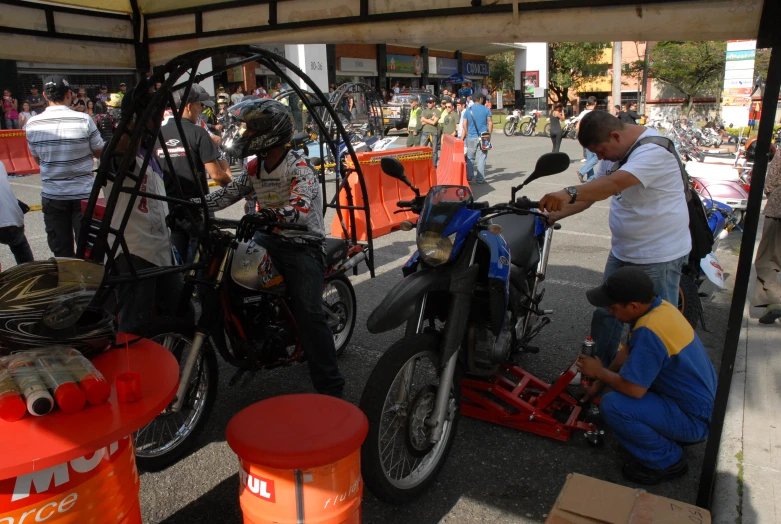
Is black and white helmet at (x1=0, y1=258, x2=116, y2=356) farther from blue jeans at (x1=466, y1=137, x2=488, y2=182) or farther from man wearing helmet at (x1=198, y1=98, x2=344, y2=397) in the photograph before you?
blue jeans at (x1=466, y1=137, x2=488, y2=182)

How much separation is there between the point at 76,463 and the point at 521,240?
2.85 meters

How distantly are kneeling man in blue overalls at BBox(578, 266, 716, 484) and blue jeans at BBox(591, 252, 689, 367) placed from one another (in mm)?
611

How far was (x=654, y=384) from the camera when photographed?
3.21 meters

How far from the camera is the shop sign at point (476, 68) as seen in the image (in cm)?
4488

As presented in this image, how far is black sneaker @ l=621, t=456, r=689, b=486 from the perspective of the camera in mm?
3168

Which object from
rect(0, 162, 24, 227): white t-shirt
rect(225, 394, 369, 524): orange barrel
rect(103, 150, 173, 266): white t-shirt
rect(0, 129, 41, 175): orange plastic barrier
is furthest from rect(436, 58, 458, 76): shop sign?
rect(225, 394, 369, 524): orange barrel

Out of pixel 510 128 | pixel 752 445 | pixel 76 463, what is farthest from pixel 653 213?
pixel 510 128

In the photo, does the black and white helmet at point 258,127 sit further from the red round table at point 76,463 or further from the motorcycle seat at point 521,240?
the red round table at point 76,463

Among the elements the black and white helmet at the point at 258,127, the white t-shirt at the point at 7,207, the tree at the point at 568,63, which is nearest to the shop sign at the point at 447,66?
the tree at the point at 568,63

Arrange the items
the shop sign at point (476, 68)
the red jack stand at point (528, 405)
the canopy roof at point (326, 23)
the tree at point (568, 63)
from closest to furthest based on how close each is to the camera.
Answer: the canopy roof at point (326, 23)
the red jack stand at point (528, 405)
the shop sign at point (476, 68)
the tree at point (568, 63)

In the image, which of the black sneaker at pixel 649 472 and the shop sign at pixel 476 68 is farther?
the shop sign at pixel 476 68

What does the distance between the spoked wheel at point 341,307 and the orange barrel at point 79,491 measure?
2.50 meters

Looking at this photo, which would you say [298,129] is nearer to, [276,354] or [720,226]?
[720,226]

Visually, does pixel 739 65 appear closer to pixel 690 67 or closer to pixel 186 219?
pixel 186 219
